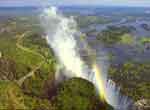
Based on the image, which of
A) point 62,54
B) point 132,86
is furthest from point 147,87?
point 62,54

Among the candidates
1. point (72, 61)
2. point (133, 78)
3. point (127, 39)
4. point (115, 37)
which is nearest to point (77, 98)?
point (133, 78)

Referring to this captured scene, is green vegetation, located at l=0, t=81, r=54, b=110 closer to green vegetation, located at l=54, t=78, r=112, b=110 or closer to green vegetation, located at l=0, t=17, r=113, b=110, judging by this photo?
green vegetation, located at l=0, t=17, r=113, b=110

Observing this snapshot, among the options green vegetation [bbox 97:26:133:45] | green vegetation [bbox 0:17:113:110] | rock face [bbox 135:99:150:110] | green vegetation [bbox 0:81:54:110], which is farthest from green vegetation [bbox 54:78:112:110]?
green vegetation [bbox 97:26:133:45]

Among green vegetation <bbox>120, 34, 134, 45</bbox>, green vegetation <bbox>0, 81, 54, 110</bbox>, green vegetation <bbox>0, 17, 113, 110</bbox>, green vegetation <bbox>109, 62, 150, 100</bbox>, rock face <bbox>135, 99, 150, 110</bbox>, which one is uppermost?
green vegetation <bbox>0, 81, 54, 110</bbox>

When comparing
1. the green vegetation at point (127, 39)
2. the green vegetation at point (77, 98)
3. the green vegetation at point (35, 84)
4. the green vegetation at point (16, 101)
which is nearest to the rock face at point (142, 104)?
the green vegetation at point (77, 98)

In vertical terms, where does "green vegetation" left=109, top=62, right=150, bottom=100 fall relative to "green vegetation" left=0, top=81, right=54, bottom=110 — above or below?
below

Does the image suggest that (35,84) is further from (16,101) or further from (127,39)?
(127,39)
